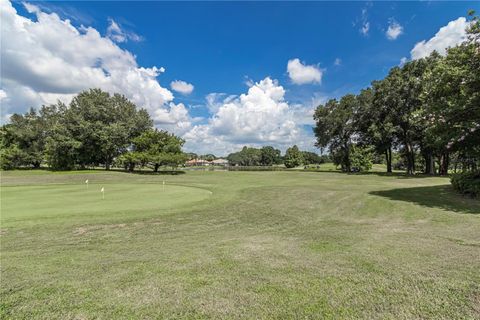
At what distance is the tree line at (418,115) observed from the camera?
43.2 feet

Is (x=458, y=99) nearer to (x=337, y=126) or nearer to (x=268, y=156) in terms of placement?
(x=337, y=126)

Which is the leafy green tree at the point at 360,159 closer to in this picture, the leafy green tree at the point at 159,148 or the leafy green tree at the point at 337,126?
the leafy green tree at the point at 337,126

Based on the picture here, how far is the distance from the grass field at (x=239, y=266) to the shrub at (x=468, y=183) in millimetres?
4621

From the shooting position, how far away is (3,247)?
20.2 feet

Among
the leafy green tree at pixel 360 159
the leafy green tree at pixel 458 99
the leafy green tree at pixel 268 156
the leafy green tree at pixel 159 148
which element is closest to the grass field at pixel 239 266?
the leafy green tree at pixel 458 99

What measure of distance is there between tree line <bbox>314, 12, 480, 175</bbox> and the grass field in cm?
707

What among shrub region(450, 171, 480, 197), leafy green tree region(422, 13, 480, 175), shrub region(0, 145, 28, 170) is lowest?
shrub region(450, 171, 480, 197)

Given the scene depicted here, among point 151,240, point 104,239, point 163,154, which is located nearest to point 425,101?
point 151,240

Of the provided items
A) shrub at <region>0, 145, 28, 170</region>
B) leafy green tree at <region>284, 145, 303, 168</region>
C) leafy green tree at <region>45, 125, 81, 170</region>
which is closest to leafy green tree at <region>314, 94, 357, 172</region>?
leafy green tree at <region>45, 125, 81, 170</region>

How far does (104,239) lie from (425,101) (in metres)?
20.8

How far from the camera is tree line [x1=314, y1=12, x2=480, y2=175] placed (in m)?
13.2

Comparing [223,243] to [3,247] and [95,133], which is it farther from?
[95,133]

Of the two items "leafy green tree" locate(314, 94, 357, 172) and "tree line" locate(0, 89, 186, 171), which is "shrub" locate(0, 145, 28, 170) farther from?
"leafy green tree" locate(314, 94, 357, 172)

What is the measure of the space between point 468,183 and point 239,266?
622 inches
